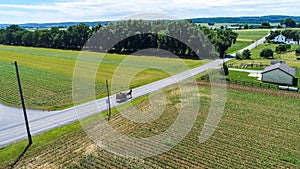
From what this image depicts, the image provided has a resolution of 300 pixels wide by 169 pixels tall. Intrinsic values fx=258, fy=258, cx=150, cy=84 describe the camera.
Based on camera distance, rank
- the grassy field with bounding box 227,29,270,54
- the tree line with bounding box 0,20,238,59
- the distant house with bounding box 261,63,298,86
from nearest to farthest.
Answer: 1. the distant house with bounding box 261,63,298,86
2. the tree line with bounding box 0,20,238,59
3. the grassy field with bounding box 227,29,270,54

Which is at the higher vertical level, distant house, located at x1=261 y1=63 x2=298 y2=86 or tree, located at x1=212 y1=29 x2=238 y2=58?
tree, located at x1=212 y1=29 x2=238 y2=58

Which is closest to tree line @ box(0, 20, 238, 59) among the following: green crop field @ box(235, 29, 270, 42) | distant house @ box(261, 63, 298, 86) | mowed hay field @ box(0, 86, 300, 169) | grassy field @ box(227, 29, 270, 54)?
grassy field @ box(227, 29, 270, 54)

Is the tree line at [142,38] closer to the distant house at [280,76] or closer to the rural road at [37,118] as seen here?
the distant house at [280,76]

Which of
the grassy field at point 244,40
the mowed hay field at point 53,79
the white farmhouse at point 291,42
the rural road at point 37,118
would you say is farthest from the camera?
the white farmhouse at point 291,42

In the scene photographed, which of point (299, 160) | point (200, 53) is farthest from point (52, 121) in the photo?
point (200, 53)

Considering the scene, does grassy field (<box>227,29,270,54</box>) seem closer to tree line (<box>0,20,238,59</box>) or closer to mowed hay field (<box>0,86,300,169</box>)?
tree line (<box>0,20,238,59</box>)

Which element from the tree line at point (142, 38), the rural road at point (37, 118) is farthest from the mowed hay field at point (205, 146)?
the tree line at point (142, 38)
